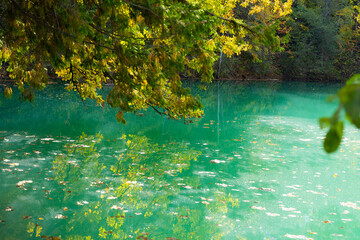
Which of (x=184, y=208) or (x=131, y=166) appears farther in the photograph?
(x=131, y=166)

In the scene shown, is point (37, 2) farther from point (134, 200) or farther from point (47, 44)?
point (134, 200)

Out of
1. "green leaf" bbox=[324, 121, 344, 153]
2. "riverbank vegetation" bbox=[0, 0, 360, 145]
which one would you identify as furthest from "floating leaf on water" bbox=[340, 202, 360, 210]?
"green leaf" bbox=[324, 121, 344, 153]

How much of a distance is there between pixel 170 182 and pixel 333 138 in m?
6.35

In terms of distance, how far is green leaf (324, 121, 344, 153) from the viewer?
1075 millimetres

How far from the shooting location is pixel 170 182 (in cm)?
733

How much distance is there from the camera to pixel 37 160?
8172mm

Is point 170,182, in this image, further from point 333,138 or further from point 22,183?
point 333,138

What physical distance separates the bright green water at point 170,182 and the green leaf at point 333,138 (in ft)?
14.1

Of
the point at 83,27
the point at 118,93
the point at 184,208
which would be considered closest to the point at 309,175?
the point at 184,208

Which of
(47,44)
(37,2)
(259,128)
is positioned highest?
(37,2)

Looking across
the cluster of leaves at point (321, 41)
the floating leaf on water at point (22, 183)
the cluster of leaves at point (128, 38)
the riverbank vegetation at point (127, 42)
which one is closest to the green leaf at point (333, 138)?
the cluster of leaves at point (128, 38)

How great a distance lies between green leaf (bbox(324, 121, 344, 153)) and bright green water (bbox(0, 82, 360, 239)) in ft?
14.1

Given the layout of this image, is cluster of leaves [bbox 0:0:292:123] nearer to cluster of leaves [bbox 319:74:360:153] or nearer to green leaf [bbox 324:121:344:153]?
green leaf [bbox 324:121:344:153]

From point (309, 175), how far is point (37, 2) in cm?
628
